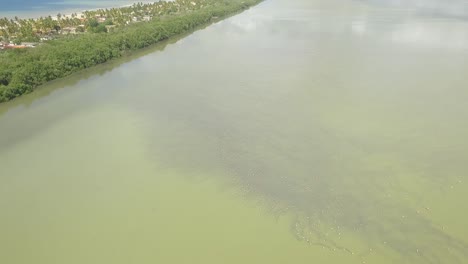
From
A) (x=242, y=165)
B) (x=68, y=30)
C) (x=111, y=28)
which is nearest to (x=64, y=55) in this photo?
(x=111, y=28)

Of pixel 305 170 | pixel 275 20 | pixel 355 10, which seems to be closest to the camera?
pixel 305 170

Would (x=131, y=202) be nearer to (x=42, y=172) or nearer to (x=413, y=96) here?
(x=42, y=172)

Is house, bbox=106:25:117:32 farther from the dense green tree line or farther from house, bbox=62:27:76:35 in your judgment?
house, bbox=62:27:76:35

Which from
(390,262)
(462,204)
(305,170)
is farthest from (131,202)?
(462,204)

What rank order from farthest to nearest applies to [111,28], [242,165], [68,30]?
[111,28] → [68,30] → [242,165]

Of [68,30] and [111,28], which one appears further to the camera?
[111,28]

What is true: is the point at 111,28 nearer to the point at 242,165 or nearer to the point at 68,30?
the point at 68,30
